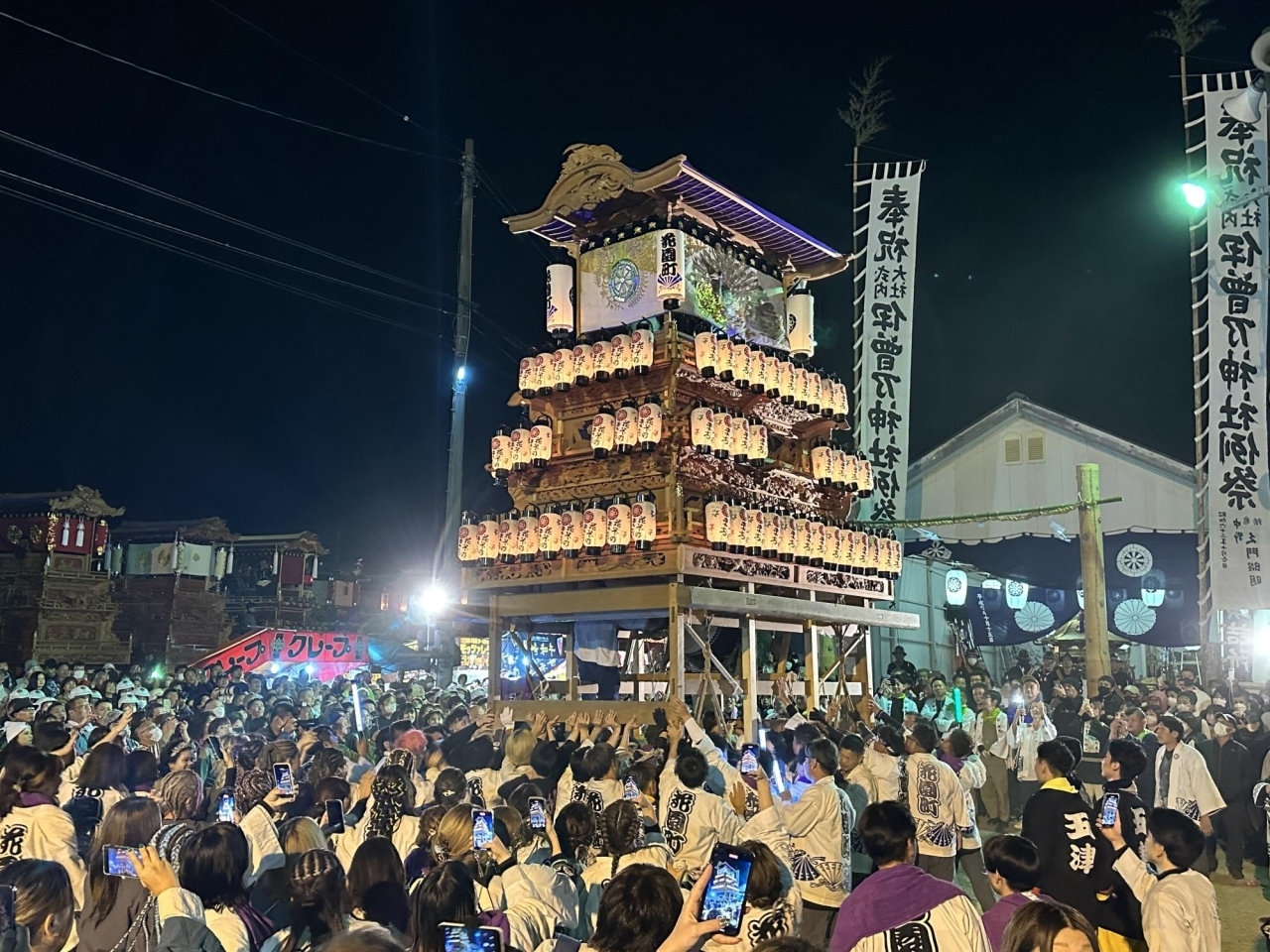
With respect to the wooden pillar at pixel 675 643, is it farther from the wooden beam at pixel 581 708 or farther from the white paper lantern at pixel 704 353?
the white paper lantern at pixel 704 353

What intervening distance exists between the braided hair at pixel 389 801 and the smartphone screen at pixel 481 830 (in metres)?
1.60

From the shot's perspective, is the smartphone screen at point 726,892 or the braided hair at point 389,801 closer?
the smartphone screen at point 726,892

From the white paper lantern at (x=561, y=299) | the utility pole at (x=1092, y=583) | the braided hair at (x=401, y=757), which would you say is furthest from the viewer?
the utility pole at (x=1092, y=583)

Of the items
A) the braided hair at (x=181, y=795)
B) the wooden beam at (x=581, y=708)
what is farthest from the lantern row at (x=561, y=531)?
the braided hair at (x=181, y=795)

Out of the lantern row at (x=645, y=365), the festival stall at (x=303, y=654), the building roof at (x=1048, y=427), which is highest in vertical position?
the building roof at (x=1048, y=427)

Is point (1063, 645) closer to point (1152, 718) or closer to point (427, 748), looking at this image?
point (1152, 718)

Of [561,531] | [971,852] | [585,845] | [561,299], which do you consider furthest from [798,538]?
[585,845]

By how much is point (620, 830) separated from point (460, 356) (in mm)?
20193

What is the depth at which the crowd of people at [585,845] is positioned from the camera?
4.07 meters

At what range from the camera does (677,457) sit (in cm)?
2002

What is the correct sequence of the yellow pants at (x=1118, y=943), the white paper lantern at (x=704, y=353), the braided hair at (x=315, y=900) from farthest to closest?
1. the white paper lantern at (x=704, y=353)
2. the yellow pants at (x=1118, y=943)
3. the braided hair at (x=315, y=900)

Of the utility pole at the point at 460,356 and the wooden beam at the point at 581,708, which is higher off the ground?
the utility pole at the point at 460,356

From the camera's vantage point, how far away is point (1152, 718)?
46.3ft

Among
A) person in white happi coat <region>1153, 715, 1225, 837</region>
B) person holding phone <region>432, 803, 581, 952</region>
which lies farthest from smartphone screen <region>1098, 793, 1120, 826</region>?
person in white happi coat <region>1153, 715, 1225, 837</region>
